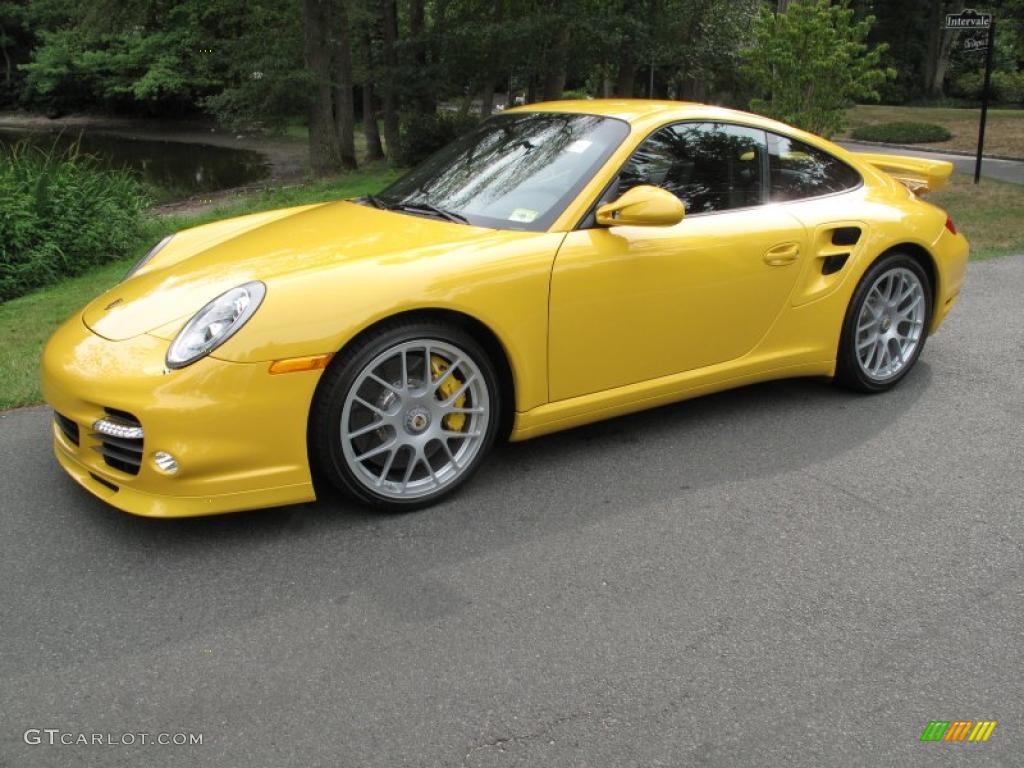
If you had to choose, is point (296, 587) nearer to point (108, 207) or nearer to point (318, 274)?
point (318, 274)

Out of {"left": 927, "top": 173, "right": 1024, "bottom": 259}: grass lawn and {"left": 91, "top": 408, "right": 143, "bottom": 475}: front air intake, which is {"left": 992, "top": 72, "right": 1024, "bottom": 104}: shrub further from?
{"left": 91, "top": 408, "right": 143, "bottom": 475}: front air intake

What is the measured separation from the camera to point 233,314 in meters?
3.09

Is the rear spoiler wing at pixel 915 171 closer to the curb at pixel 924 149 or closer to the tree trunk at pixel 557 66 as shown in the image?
the curb at pixel 924 149

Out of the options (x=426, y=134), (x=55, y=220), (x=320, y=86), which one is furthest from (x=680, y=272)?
(x=426, y=134)

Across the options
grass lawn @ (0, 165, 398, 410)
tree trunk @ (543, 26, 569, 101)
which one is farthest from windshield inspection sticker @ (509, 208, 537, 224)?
tree trunk @ (543, 26, 569, 101)

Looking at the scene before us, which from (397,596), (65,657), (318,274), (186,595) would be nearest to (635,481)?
(397,596)

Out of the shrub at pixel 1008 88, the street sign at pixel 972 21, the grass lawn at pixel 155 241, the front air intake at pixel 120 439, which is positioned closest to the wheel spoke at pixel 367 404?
the front air intake at pixel 120 439

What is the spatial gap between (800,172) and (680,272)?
104 cm

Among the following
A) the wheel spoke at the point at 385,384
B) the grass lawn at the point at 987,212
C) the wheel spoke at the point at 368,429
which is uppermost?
the wheel spoke at the point at 385,384

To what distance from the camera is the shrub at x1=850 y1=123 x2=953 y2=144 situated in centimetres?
2052

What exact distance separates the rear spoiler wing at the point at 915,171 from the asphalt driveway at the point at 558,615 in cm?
179

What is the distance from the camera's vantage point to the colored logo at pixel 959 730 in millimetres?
2303

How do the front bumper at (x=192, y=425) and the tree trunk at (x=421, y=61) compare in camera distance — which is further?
the tree trunk at (x=421, y=61)

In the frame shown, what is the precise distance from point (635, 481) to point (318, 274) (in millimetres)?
1491
